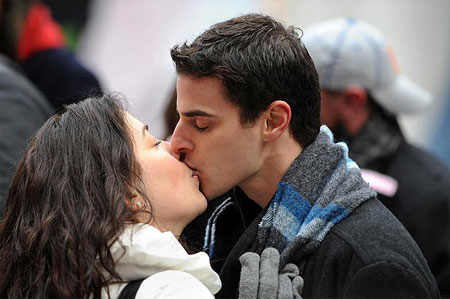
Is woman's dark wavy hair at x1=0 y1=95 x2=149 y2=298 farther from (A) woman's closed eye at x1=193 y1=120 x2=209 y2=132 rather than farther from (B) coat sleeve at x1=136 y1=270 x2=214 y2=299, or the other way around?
(A) woman's closed eye at x1=193 y1=120 x2=209 y2=132

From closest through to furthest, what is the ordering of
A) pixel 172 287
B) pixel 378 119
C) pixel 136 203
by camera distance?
pixel 172 287 < pixel 136 203 < pixel 378 119

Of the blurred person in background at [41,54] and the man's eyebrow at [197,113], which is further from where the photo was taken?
the blurred person in background at [41,54]

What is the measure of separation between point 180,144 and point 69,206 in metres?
0.47

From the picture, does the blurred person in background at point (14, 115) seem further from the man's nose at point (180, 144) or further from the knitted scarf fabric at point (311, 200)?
the knitted scarf fabric at point (311, 200)

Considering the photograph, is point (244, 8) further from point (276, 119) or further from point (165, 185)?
point (165, 185)

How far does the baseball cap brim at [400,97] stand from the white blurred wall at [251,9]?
2286mm

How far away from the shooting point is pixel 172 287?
2.11 m

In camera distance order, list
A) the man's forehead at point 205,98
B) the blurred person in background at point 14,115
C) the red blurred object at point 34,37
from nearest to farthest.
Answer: the man's forehead at point 205,98, the blurred person in background at point 14,115, the red blurred object at point 34,37

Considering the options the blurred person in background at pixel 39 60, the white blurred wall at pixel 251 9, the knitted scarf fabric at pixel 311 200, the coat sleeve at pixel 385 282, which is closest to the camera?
the coat sleeve at pixel 385 282

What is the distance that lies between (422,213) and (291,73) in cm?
170

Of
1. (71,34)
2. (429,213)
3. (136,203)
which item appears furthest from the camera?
(71,34)

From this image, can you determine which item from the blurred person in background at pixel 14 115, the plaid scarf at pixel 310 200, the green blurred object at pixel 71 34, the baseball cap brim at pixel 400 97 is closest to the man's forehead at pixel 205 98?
the plaid scarf at pixel 310 200

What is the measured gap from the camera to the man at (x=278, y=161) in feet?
7.70

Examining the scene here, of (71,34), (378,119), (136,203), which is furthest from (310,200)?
(71,34)
